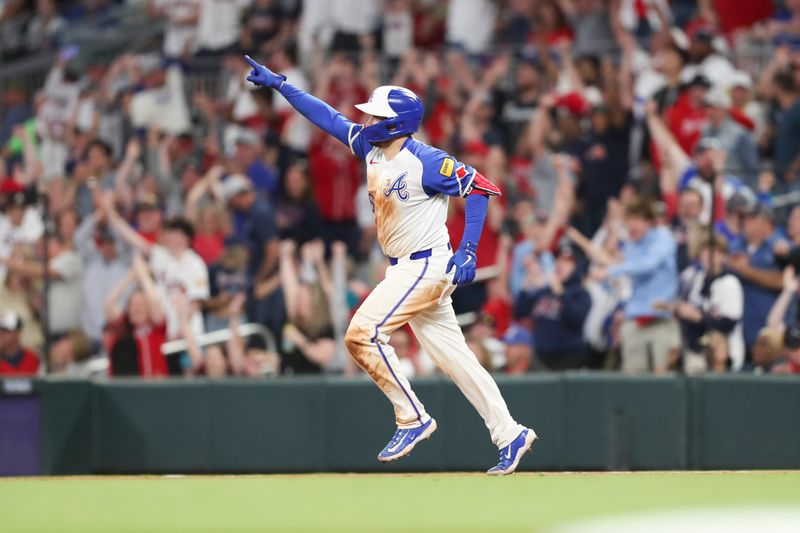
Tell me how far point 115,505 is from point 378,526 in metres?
1.67

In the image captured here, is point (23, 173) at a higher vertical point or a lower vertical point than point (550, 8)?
lower

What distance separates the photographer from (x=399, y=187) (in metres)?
8.82

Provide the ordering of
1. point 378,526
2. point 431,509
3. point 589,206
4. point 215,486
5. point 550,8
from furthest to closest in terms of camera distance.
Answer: point 550,8 → point 589,206 → point 215,486 → point 431,509 → point 378,526

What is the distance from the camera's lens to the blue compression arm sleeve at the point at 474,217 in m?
8.79

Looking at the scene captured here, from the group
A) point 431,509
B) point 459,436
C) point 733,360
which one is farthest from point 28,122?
point 431,509

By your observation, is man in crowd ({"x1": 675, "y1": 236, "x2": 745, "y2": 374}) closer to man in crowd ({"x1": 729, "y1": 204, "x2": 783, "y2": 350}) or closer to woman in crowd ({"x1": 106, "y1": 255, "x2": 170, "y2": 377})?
man in crowd ({"x1": 729, "y1": 204, "x2": 783, "y2": 350})

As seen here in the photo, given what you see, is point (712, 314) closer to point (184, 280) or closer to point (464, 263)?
point (464, 263)

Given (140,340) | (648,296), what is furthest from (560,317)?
(140,340)

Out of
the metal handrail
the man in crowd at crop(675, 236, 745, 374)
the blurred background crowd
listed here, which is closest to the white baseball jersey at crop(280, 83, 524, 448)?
the blurred background crowd

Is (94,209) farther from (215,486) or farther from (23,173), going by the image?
(215,486)

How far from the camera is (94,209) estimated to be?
14.7m

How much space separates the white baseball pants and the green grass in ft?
1.46

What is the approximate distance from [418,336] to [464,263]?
25.0 inches

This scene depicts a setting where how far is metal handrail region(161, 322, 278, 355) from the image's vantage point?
43.2 feet
